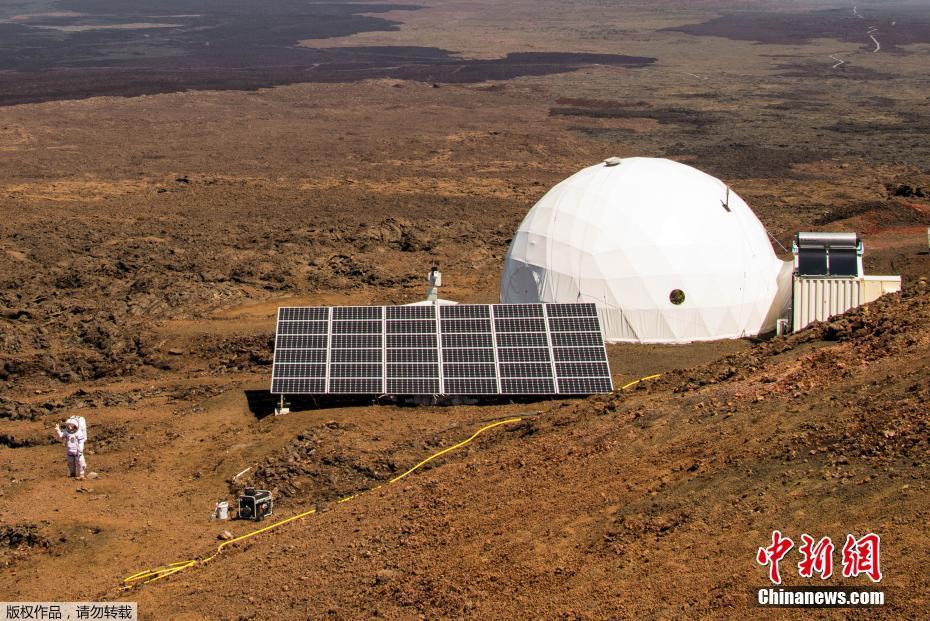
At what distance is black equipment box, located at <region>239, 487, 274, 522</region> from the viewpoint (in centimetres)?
1761

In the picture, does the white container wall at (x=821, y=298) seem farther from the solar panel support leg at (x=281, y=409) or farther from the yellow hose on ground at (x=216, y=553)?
the solar panel support leg at (x=281, y=409)

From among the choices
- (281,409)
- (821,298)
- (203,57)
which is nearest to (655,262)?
(821,298)

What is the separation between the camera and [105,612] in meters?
14.3

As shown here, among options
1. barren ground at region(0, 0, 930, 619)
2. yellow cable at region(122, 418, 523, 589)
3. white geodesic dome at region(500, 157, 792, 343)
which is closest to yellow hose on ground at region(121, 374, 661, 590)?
yellow cable at region(122, 418, 523, 589)

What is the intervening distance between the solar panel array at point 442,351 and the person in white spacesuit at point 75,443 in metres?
3.67

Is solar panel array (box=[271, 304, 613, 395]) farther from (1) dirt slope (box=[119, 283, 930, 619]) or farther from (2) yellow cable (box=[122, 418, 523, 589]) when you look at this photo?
(1) dirt slope (box=[119, 283, 930, 619])

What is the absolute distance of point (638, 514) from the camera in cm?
1388

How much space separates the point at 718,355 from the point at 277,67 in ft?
237

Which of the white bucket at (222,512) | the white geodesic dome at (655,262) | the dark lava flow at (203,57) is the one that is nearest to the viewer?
the white bucket at (222,512)

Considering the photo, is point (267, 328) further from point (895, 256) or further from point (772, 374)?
point (895, 256)

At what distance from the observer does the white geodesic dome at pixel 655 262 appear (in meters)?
26.4

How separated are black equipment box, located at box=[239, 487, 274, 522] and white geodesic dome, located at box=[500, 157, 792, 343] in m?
10.6

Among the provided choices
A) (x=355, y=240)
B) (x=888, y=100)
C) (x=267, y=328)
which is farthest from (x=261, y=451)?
(x=888, y=100)

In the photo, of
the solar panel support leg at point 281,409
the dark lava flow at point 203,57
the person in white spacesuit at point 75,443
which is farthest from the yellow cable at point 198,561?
the dark lava flow at point 203,57
